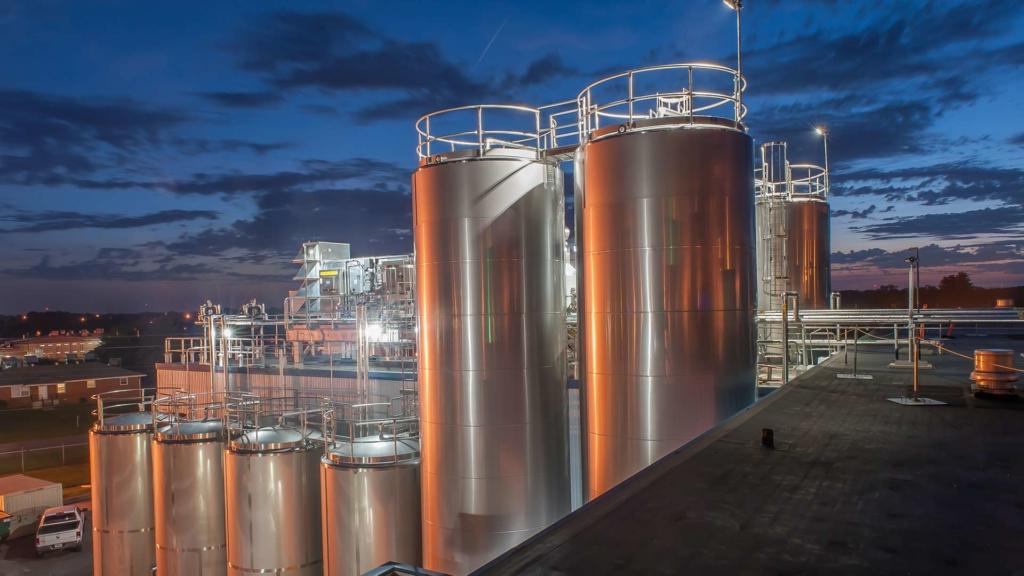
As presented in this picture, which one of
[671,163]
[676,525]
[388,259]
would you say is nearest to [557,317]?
[671,163]

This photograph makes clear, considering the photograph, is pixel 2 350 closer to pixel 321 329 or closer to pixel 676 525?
pixel 321 329

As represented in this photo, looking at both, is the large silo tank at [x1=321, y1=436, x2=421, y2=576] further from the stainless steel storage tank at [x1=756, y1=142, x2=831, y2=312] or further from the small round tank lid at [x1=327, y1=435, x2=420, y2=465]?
the stainless steel storage tank at [x1=756, y1=142, x2=831, y2=312]

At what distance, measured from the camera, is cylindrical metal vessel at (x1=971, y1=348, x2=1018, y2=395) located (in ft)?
38.1

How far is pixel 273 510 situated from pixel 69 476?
2964 centimetres

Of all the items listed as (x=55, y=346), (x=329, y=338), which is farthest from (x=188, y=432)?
(x=55, y=346)

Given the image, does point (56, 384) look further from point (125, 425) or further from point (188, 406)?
point (188, 406)

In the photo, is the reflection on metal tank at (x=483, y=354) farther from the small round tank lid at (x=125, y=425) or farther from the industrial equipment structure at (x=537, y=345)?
the small round tank lid at (x=125, y=425)

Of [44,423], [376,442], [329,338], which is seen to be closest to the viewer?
[376,442]

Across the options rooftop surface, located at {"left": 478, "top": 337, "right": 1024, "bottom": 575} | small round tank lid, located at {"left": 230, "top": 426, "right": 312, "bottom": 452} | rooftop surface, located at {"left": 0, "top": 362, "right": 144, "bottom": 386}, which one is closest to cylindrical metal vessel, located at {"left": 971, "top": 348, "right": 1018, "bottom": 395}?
rooftop surface, located at {"left": 478, "top": 337, "right": 1024, "bottom": 575}

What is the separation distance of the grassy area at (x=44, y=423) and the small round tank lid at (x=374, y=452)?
39.8 metres

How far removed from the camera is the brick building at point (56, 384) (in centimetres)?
5928

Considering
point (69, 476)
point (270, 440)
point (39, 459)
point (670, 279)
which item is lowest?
point (69, 476)

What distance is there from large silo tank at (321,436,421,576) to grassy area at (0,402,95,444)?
40012 millimetres

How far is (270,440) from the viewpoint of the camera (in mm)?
15359
